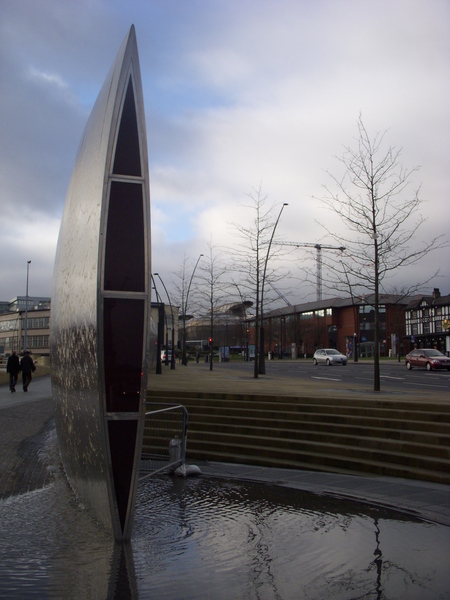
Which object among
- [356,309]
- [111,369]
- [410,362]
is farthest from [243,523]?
[356,309]

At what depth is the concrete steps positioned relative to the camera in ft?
29.9

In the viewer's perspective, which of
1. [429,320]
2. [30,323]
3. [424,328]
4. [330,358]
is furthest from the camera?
[30,323]

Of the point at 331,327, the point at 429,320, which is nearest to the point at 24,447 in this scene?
the point at 429,320

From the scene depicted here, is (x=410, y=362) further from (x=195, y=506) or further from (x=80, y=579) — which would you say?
(x=80, y=579)

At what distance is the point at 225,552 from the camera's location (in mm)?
5180

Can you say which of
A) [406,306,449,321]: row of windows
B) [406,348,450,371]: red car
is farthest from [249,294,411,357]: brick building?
[406,348,450,371]: red car

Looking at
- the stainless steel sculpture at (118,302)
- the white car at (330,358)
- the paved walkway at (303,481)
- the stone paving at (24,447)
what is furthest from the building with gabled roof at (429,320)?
the stainless steel sculpture at (118,302)

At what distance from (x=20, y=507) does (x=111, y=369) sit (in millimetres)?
2827

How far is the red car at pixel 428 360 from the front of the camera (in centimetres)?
3584

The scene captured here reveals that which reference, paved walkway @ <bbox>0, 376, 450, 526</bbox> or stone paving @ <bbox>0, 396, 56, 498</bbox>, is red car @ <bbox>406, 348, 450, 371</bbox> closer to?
stone paving @ <bbox>0, 396, 56, 498</bbox>

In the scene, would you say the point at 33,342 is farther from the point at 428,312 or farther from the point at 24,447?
the point at 24,447

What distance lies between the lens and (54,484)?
8195mm

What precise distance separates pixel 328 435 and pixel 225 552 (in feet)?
18.3

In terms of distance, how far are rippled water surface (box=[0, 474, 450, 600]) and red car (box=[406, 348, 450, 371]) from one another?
3102cm
